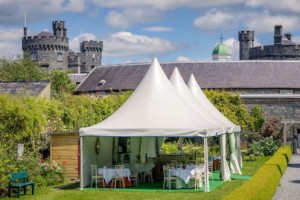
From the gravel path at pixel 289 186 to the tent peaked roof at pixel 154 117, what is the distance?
2565 millimetres

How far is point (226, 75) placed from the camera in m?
39.5

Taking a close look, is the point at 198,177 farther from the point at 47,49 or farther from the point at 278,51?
the point at 47,49

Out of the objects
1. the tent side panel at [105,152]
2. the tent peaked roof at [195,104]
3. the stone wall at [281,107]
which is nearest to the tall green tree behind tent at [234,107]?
the stone wall at [281,107]

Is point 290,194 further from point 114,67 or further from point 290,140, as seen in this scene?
point 114,67

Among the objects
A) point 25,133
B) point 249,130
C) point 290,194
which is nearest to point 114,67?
point 249,130

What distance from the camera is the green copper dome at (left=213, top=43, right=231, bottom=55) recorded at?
65.9 m

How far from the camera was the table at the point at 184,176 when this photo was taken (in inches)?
517

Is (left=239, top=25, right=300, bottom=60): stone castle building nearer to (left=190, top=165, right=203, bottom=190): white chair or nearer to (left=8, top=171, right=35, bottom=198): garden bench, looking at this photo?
(left=190, top=165, right=203, bottom=190): white chair

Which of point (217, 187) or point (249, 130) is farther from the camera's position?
point (249, 130)

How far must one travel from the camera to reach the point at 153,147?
60.3 ft

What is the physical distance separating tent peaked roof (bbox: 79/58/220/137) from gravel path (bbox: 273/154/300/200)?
8.42 ft

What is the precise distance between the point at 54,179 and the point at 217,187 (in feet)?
16.8

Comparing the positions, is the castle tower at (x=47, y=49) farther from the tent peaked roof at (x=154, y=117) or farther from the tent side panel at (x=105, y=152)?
the tent peaked roof at (x=154, y=117)

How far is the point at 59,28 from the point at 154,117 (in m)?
63.4
